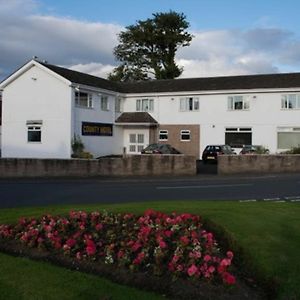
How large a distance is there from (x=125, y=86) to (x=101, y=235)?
1646 inches

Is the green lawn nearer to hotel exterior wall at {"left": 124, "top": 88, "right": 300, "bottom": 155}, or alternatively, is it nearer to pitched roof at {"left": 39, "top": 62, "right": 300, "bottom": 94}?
pitched roof at {"left": 39, "top": 62, "right": 300, "bottom": 94}

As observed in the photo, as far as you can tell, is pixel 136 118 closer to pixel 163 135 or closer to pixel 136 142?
pixel 136 142

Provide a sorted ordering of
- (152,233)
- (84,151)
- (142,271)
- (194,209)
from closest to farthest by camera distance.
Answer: (142,271)
(152,233)
(194,209)
(84,151)

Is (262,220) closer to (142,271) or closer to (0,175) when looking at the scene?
(142,271)

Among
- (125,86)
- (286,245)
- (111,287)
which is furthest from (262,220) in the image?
(125,86)

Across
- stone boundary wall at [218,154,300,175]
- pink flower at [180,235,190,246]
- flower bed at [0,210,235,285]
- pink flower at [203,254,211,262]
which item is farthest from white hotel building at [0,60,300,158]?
pink flower at [203,254,211,262]

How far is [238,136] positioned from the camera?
41.8m

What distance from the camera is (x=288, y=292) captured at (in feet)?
18.3

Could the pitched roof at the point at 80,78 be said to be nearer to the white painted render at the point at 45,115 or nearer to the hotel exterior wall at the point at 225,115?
the white painted render at the point at 45,115

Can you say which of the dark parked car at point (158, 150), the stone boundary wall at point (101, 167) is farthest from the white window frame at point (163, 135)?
the stone boundary wall at point (101, 167)

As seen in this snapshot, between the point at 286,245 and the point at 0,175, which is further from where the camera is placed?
the point at 0,175

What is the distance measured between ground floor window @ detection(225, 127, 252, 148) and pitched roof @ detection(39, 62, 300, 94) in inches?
133

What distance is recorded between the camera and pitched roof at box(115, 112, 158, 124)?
144ft

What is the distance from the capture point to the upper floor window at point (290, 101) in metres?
39.6
